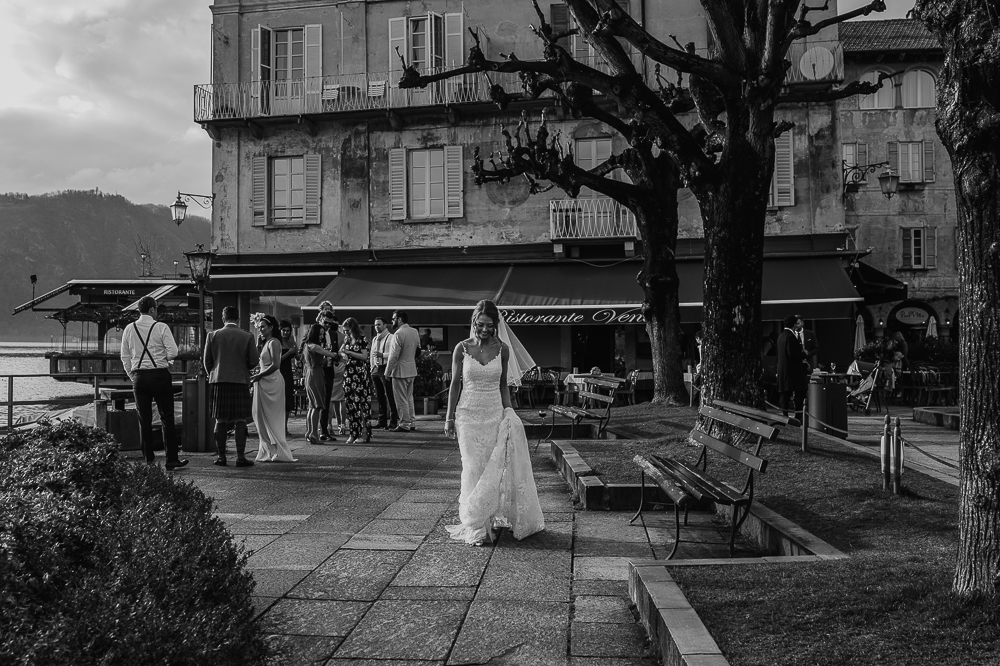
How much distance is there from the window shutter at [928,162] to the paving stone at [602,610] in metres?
40.6

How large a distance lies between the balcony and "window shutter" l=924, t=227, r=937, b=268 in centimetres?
2353

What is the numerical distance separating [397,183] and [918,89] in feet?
90.5

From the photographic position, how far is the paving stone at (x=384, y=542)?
6293mm

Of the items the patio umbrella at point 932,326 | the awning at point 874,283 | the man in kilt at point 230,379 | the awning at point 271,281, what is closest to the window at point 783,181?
the awning at point 874,283

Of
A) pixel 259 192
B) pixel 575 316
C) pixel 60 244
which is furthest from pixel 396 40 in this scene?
pixel 60 244

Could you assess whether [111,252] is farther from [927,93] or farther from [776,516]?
[776,516]

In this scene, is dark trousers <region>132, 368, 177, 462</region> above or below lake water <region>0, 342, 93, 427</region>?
above

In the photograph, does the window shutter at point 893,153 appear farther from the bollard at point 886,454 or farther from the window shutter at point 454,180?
the bollard at point 886,454

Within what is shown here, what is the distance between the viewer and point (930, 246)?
4038 cm

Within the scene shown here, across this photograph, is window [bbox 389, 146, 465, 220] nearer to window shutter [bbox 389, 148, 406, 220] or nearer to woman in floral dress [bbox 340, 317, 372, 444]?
window shutter [bbox 389, 148, 406, 220]

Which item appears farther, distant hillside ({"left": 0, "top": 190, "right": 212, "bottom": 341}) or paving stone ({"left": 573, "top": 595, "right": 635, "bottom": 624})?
distant hillside ({"left": 0, "top": 190, "right": 212, "bottom": 341})

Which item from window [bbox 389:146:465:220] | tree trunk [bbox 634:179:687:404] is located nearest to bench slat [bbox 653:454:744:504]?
tree trunk [bbox 634:179:687:404]

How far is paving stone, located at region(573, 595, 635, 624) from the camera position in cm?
466

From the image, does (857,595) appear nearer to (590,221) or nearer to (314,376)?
(314,376)
